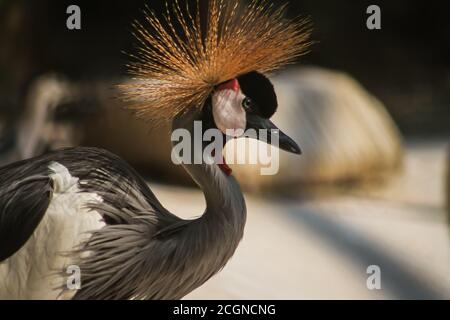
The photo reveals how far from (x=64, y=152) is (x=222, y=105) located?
0.31 meters

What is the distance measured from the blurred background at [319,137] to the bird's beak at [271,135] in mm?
519

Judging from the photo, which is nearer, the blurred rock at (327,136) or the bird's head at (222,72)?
the bird's head at (222,72)

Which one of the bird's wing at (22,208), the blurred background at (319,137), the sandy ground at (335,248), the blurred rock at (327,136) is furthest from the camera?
the blurred rock at (327,136)

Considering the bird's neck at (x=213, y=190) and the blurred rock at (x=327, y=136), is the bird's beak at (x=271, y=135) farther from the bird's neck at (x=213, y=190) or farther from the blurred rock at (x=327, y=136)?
the blurred rock at (x=327, y=136)

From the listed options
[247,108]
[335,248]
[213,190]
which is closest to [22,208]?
[213,190]

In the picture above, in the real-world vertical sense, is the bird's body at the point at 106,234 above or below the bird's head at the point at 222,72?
below

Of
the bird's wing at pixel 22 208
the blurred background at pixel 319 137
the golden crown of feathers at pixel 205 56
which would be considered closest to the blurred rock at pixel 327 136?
the blurred background at pixel 319 137

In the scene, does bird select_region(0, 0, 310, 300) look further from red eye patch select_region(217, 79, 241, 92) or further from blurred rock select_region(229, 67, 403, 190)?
blurred rock select_region(229, 67, 403, 190)

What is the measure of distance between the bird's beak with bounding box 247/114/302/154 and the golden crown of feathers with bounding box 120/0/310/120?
0.09m

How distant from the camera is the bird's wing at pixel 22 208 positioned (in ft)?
4.27

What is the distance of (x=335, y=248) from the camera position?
241cm

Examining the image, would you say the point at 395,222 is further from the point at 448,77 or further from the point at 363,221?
the point at 448,77

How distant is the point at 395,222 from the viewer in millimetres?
2711
